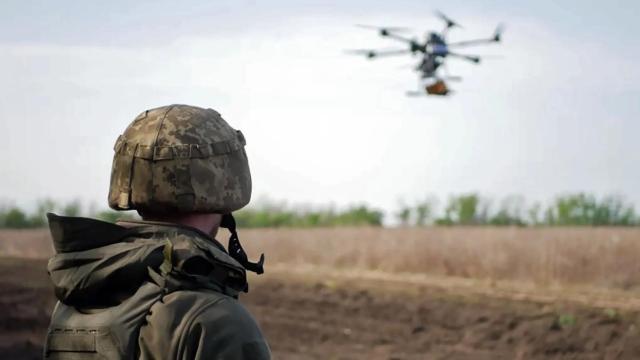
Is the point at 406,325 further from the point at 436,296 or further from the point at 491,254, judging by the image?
the point at 491,254

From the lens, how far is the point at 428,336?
561 inches

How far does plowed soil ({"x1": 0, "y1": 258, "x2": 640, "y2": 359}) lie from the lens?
13.0 metres

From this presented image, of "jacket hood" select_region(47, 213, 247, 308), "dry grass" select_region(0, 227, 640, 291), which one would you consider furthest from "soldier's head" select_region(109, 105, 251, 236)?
"dry grass" select_region(0, 227, 640, 291)

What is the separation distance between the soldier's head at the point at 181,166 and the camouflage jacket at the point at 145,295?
108 mm

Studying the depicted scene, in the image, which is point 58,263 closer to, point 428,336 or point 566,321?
point 428,336

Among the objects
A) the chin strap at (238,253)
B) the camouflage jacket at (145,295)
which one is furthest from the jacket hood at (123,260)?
the chin strap at (238,253)

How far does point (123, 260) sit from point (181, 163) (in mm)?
332

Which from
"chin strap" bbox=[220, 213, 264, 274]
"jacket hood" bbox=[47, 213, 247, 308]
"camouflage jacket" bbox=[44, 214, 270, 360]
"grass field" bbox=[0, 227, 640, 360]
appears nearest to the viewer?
"camouflage jacket" bbox=[44, 214, 270, 360]

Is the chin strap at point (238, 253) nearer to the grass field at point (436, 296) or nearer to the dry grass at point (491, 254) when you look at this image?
the grass field at point (436, 296)

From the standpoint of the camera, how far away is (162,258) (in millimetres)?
2436

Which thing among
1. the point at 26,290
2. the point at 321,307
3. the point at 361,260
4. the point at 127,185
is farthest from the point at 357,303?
the point at 127,185

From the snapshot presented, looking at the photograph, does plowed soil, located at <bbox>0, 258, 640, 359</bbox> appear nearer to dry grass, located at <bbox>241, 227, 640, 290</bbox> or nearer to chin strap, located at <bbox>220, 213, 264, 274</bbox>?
dry grass, located at <bbox>241, 227, 640, 290</bbox>

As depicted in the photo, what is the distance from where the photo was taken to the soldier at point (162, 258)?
2.32 meters

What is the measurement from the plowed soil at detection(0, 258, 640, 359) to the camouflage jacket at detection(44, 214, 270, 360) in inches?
381
